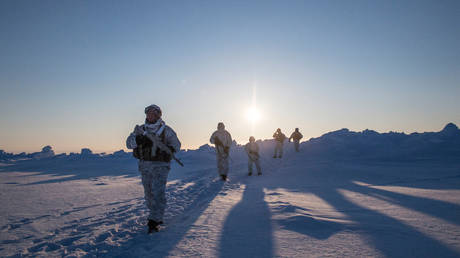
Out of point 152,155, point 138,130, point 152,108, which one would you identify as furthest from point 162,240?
point 152,108

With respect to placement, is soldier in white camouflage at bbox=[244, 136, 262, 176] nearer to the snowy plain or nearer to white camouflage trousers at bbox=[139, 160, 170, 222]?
the snowy plain

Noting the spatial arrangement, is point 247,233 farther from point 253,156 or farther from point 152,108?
point 253,156

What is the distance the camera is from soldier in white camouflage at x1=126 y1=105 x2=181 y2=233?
3561 mm

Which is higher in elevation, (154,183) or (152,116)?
(152,116)

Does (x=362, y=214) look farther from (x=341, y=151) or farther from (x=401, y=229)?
(x=341, y=151)

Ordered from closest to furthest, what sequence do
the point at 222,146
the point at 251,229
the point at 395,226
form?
the point at 395,226 → the point at 251,229 → the point at 222,146

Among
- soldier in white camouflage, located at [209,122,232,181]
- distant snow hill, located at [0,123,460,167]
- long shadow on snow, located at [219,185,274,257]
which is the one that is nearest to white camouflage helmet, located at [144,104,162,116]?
long shadow on snow, located at [219,185,274,257]

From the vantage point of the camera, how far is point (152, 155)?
3570 mm

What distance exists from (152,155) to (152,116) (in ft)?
2.12

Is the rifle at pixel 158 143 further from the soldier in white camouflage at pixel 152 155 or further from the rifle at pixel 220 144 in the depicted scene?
the rifle at pixel 220 144

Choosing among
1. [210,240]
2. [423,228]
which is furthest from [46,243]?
[423,228]

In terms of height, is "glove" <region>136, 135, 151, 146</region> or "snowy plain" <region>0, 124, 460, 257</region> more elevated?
"glove" <region>136, 135, 151, 146</region>

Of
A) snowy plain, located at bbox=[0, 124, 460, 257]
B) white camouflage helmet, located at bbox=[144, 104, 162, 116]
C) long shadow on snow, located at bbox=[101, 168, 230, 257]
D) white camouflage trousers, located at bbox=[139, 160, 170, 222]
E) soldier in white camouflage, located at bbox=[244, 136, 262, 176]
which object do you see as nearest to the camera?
snowy plain, located at bbox=[0, 124, 460, 257]

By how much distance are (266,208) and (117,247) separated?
2.43 meters
